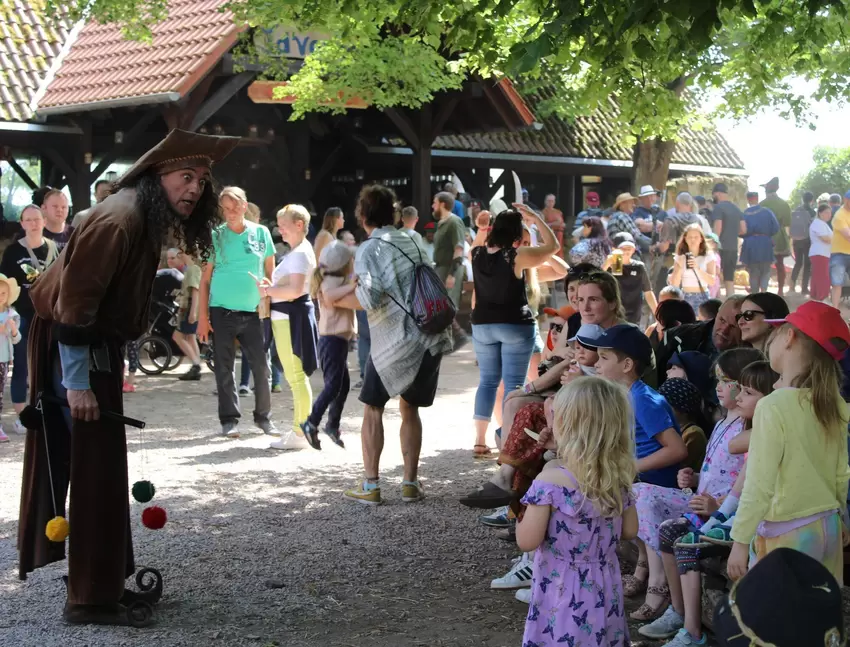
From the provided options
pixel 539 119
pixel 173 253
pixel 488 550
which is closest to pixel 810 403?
pixel 488 550

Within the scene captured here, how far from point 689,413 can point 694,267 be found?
732 cm

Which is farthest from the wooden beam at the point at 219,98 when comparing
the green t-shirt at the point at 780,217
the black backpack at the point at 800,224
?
the black backpack at the point at 800,224

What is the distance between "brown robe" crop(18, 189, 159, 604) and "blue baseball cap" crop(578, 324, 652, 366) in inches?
80.3

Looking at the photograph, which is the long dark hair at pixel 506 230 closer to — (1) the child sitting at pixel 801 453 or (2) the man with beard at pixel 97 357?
(2) the man with beard at pixel 97 357

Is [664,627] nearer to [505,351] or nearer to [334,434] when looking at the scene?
[505,351]

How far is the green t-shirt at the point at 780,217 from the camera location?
2058 centimetres

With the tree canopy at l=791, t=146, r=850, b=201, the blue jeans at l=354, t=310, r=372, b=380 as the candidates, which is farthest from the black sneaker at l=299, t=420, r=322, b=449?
the tree canopy at l=791, t=146, r=850, b=201

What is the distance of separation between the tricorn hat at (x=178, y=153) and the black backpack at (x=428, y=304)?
2195 mm

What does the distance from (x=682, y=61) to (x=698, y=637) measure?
3.96 meters

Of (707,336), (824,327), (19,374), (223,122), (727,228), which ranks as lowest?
(19,374)

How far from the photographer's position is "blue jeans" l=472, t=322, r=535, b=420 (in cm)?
845

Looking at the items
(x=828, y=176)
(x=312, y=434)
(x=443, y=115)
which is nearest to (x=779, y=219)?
(x=443, y=115)

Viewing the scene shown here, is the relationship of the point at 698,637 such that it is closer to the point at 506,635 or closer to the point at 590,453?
the point at 506,635

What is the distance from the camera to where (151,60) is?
1742cm
